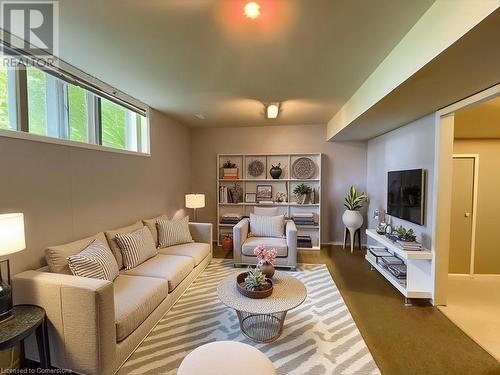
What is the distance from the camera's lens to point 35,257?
6.53 feet

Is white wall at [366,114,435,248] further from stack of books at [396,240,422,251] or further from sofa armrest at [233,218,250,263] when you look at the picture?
sofa armrest at [233,218,250,263]

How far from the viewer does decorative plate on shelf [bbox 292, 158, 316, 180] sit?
4754 mm

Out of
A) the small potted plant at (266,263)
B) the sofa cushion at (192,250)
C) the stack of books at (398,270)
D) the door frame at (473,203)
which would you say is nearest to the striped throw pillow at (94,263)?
the sofa cushion at (192,250)

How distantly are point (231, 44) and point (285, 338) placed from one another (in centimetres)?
246

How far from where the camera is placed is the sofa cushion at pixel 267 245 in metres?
3.52

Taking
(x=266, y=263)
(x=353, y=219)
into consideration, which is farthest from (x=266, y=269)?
(x=353, y=219)

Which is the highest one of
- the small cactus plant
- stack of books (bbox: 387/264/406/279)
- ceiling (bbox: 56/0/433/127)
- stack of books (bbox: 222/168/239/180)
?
ceiling (bbox: 56/0/433/127)

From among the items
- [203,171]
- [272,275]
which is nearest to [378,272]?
[272,275]

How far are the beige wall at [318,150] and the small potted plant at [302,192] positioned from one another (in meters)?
0.41

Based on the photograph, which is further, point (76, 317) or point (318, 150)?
point (318, 150)

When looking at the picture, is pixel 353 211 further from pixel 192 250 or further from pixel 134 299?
pixel 134 299

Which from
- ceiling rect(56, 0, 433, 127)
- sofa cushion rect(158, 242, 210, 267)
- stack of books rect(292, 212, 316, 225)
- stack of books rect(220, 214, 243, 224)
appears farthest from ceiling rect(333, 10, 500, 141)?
stack of books rect(220, 214, 243, 224)

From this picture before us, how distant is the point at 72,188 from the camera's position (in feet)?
7.68

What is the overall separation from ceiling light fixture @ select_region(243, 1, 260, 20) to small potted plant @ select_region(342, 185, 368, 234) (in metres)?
3.64
